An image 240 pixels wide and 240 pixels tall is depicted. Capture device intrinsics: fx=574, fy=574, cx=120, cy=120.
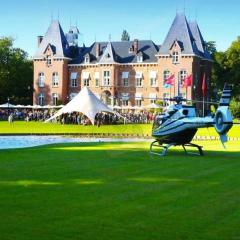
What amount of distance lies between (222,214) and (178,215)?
0.86 meters

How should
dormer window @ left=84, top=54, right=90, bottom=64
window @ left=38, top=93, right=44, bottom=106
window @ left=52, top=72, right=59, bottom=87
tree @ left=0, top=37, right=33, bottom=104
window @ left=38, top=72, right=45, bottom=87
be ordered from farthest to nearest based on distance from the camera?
1. tree @ left=0, top=37, right=33, bottom=104
2. window @ left=38, top=72, right=45, bottom=87
3. window @ left=38, top=93, right=44, bottom=106
4. window @ left=52, top=72, right=59, bottom=87
5. dormer window @ left=84, top=54, right=90, bottom=64

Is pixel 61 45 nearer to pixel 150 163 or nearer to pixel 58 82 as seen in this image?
pixel 58 82

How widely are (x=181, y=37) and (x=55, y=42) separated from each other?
70.0 ft

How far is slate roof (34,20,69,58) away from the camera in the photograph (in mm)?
93387

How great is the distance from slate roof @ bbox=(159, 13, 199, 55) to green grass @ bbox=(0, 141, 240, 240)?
66.8 m

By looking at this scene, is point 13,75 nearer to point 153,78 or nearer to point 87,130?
point 153,78

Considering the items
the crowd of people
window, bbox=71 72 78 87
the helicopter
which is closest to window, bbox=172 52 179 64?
the crowd of people

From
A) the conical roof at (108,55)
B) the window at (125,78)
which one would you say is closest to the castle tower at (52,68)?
the conical roof at (108,55)

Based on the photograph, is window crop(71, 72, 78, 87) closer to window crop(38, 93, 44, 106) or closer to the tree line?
window crop(38, 93, 44, 106)

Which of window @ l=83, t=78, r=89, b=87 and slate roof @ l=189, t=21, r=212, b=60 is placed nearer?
slate roof @ l=189, t=21, r=212, b=60

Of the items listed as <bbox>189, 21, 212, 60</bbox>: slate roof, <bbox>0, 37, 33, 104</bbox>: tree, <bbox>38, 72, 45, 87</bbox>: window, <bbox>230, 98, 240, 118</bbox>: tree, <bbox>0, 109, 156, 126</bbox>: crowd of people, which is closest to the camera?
<bbox>0, 109, 156, 126</bbox>: crowd of people

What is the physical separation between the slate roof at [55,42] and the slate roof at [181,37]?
55.2ft

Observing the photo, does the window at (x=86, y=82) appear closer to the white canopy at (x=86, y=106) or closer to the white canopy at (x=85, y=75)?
the white canopy at (x=85, y=75)

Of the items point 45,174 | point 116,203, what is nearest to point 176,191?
point 116,203
